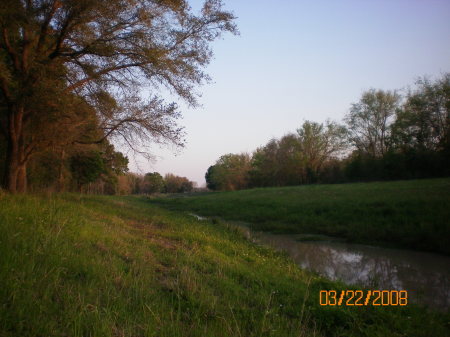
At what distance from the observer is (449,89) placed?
32188 mm

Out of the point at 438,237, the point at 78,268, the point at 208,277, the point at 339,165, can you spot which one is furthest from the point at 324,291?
the point at 339,165

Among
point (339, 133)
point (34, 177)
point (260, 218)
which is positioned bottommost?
point (260, 218)

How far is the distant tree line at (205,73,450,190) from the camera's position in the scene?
32.5 metres

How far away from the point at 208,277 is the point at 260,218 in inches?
569

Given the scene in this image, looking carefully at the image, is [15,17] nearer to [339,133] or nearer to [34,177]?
[34,177]

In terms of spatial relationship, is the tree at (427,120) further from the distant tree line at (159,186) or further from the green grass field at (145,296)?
the distant tree line at (159,186)

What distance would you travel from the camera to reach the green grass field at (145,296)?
8.28 ft

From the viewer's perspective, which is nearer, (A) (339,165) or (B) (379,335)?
(B) (379,335)
